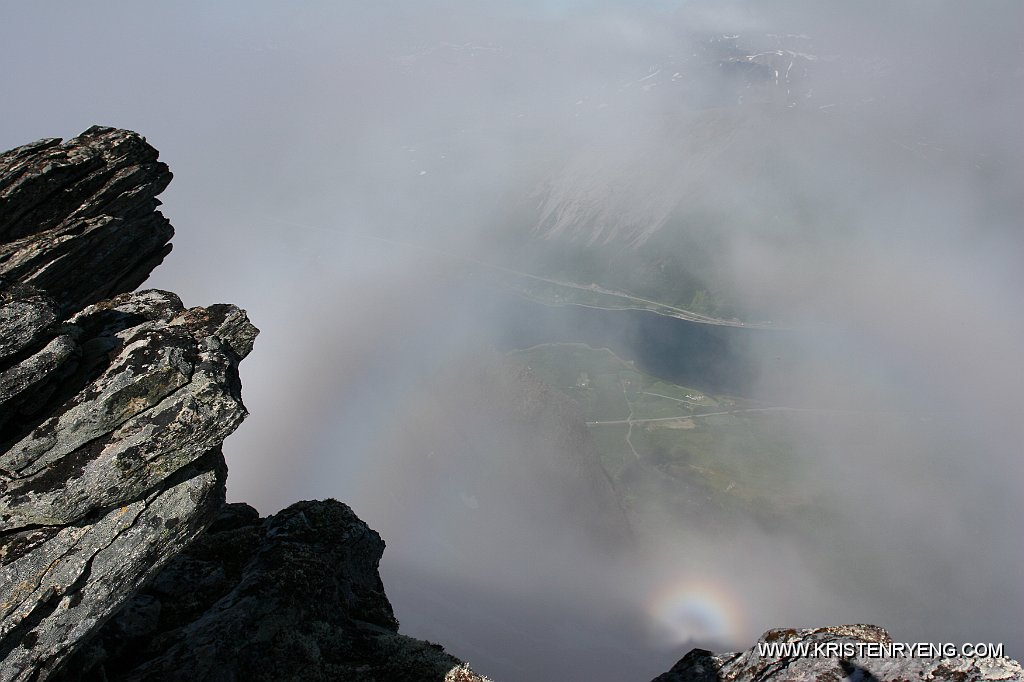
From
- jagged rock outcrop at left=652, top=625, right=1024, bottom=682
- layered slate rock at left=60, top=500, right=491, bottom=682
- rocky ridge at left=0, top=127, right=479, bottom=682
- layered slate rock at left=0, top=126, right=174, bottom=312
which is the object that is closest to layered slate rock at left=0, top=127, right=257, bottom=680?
rocky ridge at left=0, top=127, right=479, bottom=682

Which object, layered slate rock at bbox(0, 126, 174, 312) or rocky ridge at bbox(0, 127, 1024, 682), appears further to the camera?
layered slate rock at bbox(0, 126, 174, 312)

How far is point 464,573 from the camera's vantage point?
127 metres

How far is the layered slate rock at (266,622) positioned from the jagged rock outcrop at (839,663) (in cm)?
1022

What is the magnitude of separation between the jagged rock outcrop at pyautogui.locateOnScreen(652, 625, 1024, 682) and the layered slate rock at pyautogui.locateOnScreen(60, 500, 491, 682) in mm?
10216

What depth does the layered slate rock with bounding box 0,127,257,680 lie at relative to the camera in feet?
52.2

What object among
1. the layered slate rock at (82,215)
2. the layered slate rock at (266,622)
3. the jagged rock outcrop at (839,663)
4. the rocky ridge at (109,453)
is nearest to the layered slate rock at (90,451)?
the rocky ridge at (109,453)

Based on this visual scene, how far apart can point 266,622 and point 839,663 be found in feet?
72.1

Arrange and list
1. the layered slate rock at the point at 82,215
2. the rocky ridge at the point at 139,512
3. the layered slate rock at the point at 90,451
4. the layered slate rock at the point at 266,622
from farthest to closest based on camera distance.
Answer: the layered slate rock at the point at 82,215, the layered slate rock at the point at 266,622, the rocky ridge at the point at 139,512, the layered slate rock at the point at 90,451

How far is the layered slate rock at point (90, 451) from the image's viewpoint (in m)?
15.9

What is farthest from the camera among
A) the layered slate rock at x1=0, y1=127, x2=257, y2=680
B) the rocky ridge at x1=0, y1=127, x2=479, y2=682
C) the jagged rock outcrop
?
the jagged rock outcrop

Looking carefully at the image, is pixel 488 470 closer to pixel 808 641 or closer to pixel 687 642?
pixel 687 642

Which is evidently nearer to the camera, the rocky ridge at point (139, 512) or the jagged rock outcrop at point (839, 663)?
the rocky ridge at point (139, 512)

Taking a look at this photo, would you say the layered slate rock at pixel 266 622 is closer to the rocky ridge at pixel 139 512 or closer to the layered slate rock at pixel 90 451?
the rocky ridge at pixel 139 512

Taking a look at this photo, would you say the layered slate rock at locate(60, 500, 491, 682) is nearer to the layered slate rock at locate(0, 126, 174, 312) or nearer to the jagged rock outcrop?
the jagged rock outcrop
